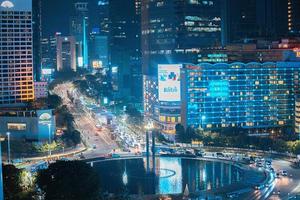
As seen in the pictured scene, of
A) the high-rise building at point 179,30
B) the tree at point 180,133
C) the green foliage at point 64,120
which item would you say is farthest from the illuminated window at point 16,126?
the high-rise building at point 179,30

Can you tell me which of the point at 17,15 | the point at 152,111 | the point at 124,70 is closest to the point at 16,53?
the point at 17,15

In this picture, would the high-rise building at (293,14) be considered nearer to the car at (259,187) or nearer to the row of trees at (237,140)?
the row of trees at (237,140)

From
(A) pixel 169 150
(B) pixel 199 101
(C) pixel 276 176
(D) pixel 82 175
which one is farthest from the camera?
(B) pixel 199 101

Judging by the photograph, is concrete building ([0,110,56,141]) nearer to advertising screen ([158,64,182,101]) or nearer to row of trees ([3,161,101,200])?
advertising screen ([158,64,182,101])

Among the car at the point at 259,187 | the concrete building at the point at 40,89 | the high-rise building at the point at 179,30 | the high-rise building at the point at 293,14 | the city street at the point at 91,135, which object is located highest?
the high-rise building at the point at 293,14

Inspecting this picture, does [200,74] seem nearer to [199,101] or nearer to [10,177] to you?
[199,101]
